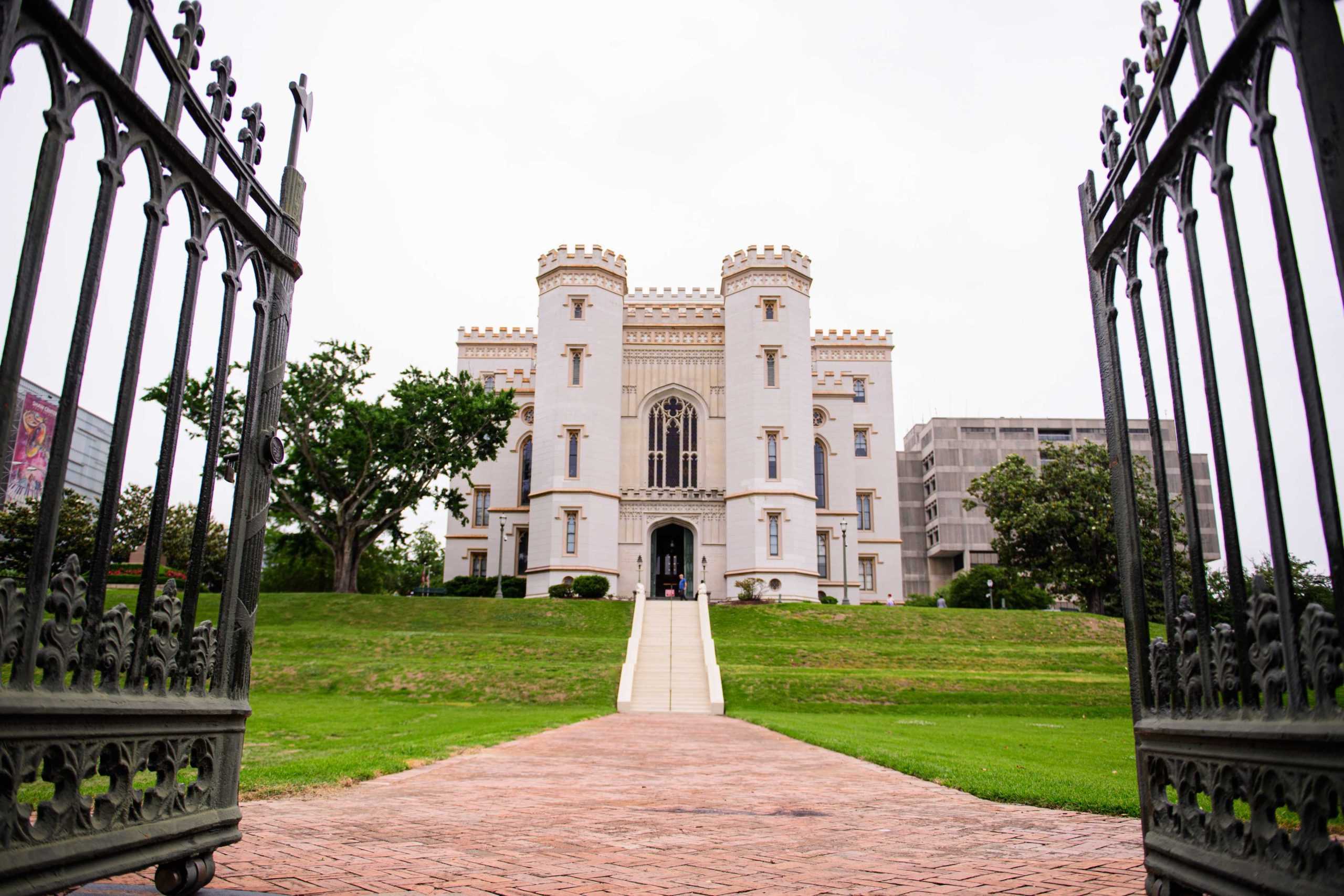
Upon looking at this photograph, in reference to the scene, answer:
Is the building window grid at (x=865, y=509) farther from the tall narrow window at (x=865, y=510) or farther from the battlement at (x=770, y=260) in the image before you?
the battlement at (x=770, y=260)

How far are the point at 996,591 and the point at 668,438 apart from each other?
17.9m

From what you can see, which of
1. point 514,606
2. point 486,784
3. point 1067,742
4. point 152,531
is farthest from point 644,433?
point 152,531

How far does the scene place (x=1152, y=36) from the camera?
3.61 metres

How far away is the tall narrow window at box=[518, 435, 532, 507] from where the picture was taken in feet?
151

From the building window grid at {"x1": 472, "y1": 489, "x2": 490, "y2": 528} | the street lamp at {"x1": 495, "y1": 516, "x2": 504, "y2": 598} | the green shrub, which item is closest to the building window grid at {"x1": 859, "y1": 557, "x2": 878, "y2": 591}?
the green shrub

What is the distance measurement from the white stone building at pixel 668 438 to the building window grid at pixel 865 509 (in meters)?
4.42

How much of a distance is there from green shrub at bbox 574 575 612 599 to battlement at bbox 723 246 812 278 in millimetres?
14976

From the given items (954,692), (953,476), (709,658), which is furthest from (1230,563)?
(953,476)

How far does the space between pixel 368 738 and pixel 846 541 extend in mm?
36604

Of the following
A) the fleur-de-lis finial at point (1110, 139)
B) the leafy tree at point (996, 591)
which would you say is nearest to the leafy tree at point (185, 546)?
the leafy tree at point (996, 591)

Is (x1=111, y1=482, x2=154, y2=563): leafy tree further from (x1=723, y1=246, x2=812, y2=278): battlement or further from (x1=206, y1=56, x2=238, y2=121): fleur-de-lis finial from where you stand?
(x1=206, y1=56, x2=238, y2=121): fleur-de-lis finial

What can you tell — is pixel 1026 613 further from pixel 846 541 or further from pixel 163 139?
pixel 163 139

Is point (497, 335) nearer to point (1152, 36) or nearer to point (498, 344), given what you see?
point (498, 344)

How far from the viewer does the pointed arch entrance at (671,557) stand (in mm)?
41062
